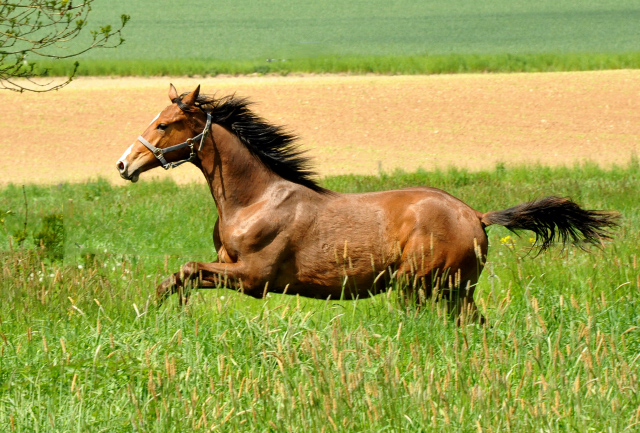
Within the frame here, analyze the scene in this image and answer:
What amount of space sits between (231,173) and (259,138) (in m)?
0.39

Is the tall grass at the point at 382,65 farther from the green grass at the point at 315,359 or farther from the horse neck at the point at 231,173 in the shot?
the horse neck at the point at 231,173

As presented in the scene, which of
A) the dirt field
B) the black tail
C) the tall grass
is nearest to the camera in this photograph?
the black tail

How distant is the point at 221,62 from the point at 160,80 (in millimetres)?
2588

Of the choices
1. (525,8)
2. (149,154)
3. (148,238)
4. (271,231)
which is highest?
(525,8)

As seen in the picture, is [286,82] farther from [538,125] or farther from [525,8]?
[525,8]

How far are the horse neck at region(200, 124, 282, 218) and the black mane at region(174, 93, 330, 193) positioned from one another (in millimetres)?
72

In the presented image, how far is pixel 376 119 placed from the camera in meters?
23.5

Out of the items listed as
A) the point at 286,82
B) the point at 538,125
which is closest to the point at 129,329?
the point at 538,125

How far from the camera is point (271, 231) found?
21.6ft

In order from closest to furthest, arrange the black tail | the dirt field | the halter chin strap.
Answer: the halter chin strap → the black tail → the dirt field

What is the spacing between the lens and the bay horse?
21.1 ft

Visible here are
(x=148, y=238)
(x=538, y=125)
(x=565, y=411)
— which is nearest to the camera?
(x=565, y=411)

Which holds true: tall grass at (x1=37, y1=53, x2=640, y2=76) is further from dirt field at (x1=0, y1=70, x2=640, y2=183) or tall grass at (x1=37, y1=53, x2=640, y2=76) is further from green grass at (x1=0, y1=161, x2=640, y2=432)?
green grass at (x1=0, y1=161, x2=640, y2=432)

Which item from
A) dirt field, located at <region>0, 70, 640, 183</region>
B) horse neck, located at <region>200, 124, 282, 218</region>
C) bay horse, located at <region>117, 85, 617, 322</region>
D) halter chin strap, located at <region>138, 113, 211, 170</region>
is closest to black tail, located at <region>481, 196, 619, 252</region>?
bay horse, located at <region>117, 85, 617, 322</region>
